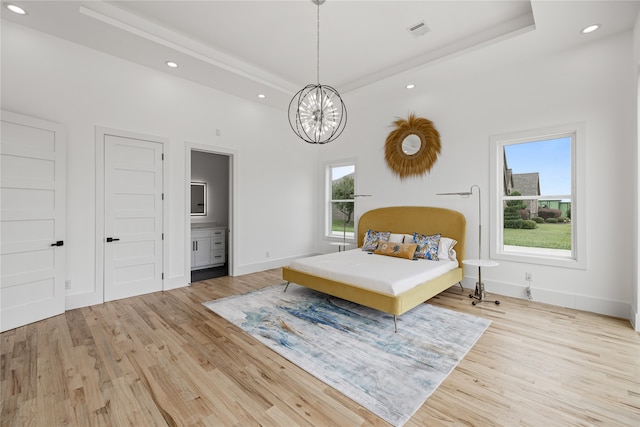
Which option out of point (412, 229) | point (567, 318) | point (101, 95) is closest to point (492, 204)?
point (412, 229)

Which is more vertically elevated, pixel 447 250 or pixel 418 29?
pixel 418 29

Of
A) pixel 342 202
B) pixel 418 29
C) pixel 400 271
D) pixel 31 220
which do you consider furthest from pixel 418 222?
pixel 31 220

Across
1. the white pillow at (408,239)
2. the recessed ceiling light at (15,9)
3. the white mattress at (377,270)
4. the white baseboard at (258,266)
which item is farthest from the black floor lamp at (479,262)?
the recessed ceiling light at (15,9)

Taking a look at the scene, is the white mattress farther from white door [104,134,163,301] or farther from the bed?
white door [104,134,163,301]

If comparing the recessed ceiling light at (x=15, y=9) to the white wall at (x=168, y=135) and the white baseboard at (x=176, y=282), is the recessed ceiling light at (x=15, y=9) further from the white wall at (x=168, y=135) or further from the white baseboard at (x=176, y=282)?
the white baseboard at (x=176, y=282)

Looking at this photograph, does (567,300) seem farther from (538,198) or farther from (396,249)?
(396,249)

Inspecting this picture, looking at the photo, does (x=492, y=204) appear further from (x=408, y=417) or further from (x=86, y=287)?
(x=86, y=287)

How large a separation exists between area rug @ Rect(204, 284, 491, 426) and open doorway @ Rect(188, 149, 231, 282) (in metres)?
2.11

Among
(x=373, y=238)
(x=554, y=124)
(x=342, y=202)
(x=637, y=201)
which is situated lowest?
(x=373, y=238)

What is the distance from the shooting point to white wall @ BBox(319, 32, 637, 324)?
3.19 metres

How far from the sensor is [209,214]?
6.38m

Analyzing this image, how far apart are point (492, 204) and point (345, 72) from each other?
3020 mm

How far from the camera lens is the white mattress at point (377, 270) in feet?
9.90

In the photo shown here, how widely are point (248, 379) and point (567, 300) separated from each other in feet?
12.8
